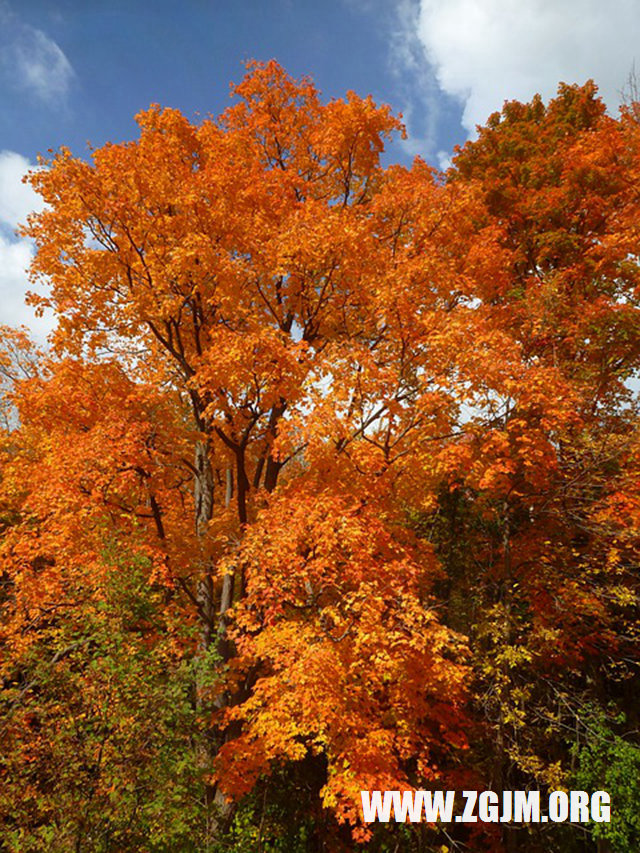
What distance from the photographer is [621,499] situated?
10.0 metres

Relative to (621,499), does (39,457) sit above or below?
above

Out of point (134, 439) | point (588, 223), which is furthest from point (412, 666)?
point (588, 223)

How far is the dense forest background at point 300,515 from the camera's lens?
7.16 m

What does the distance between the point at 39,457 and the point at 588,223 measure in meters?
20.5

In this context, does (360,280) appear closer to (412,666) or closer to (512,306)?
(512,306)

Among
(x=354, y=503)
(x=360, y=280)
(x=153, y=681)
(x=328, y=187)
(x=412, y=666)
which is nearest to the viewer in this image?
(x=153, y=681)

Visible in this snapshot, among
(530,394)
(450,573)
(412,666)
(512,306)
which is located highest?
(512,306)

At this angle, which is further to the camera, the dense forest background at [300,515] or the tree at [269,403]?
the tree at [269,403]

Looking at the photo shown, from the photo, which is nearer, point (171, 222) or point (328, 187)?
point (171, 222)

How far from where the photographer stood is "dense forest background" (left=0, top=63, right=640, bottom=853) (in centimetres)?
716

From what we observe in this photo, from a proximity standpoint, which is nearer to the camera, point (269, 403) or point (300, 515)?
point (300, 515)

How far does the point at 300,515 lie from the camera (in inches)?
342

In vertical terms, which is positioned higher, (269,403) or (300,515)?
(269,403)

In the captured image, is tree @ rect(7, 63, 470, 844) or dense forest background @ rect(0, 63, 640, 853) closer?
dense forest background @ rect(0, 63, 640, 853)
